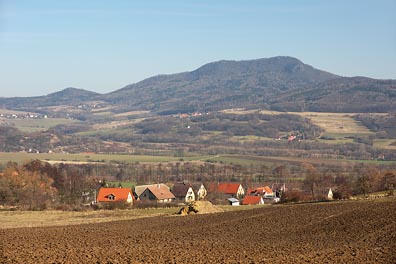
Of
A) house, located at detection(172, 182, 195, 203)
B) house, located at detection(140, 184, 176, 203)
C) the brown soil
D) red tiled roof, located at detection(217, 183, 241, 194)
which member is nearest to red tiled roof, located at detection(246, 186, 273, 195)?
red tiled roof, located at detection(217, 183, 241, 194)

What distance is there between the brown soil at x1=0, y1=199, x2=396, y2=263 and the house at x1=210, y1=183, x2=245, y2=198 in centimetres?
3612

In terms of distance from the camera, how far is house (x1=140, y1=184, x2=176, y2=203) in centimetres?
7225

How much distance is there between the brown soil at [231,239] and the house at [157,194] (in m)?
30.2

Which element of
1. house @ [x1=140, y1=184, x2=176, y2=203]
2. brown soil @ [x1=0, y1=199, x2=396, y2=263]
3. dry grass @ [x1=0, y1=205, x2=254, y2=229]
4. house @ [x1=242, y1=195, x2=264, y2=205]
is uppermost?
brown soil @ [x1=0, y1=199, x2=396, y2=263]

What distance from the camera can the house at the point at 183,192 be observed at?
7519 centimetres

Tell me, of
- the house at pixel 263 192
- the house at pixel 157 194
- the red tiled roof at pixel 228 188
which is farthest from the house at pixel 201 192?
the house at pixel 263 192

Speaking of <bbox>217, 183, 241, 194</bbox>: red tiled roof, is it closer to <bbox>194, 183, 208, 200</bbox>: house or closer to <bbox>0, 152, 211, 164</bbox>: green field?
<bbox>194, 183, 208, 200</bbox>: house

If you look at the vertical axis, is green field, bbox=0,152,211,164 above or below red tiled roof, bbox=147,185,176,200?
above

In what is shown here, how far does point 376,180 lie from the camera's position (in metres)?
63.6

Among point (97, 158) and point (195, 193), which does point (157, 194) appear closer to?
point (195, 193)

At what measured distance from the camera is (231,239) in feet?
95.8

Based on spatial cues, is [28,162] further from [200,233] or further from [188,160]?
[200,233]

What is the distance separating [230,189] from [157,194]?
33.9 ft

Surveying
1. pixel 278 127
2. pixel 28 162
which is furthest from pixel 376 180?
pixel 278 127
